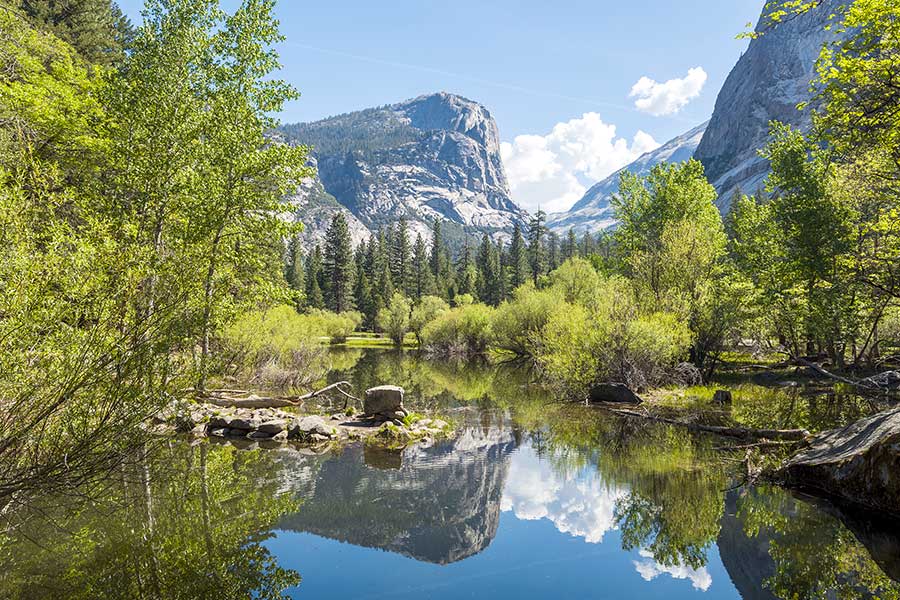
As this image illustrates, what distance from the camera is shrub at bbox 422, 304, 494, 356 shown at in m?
55.8

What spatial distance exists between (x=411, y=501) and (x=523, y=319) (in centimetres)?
3719

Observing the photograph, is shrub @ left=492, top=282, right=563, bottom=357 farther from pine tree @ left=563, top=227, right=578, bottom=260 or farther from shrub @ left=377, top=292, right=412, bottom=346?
pine tree @ left=563, top=227, right=578, bottom=260

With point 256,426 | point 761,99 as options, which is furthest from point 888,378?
point 761,99

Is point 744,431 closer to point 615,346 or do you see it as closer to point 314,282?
point 615,346

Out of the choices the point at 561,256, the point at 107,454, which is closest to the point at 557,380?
the point at 107,454

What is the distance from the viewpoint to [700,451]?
14.6 m

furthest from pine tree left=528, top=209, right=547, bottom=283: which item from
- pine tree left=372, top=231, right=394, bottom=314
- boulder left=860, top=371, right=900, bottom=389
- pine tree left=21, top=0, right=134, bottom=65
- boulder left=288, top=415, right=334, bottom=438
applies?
boulder left=288, top=415, right=334, bottom=438

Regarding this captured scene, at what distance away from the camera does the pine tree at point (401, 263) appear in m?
99.6

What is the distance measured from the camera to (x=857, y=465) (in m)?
9.86

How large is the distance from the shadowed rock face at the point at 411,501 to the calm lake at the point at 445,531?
0.17 feet

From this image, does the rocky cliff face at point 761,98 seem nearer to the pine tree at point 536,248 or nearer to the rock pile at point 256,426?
the pine tree at point 536,248

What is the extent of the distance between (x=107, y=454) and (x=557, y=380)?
21441 millimetres

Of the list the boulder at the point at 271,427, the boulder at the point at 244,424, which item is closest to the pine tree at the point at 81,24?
the boulder at the point at 244,424

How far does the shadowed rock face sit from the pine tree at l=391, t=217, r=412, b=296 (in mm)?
82262
